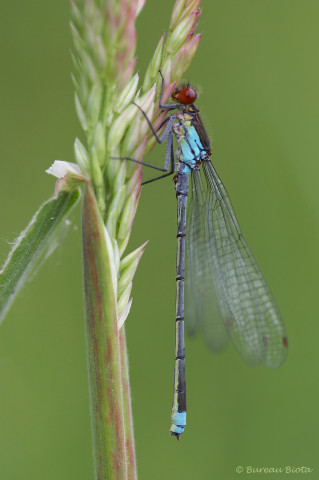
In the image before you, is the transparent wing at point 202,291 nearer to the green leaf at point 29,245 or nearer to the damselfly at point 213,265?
the damselfly at point 213,265

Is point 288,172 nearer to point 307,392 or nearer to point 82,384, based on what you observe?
point 307,392

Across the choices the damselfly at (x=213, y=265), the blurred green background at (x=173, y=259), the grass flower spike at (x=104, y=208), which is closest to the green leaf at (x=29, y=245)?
the grass flower spike at (x=104, y=208)

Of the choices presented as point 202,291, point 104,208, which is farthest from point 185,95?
point 104,208

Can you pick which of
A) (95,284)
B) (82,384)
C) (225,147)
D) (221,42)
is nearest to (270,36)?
(221,42)

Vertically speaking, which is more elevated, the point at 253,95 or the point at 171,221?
the point at 253,95

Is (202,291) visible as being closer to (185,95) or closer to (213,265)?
(213,265)

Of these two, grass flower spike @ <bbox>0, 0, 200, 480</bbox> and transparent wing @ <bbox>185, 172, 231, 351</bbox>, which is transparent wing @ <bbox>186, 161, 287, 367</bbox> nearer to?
transparent wing @ <bbox>185, 172, 231, 351</bbox>
